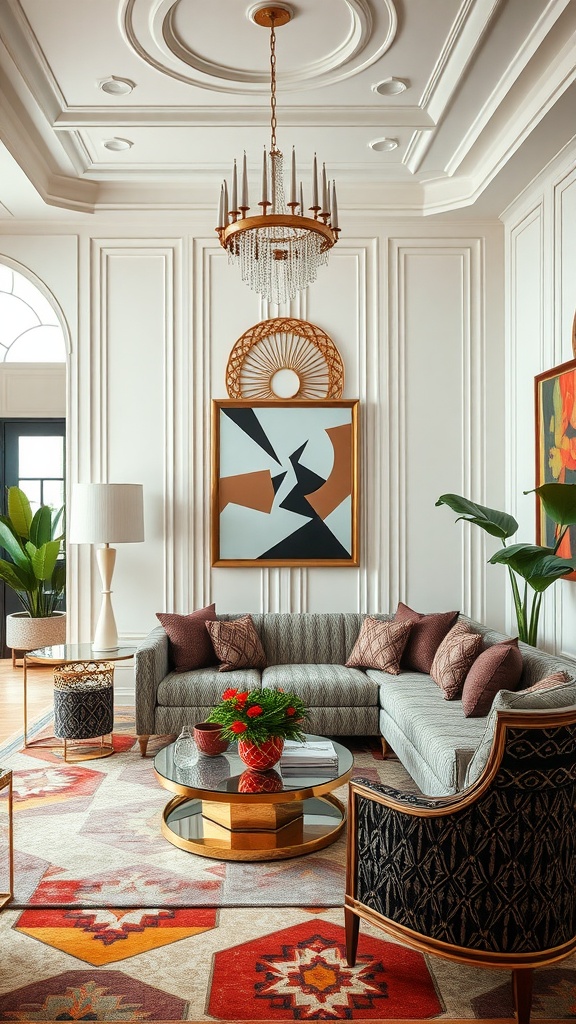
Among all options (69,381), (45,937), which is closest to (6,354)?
(69,381)

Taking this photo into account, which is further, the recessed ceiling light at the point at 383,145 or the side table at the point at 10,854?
the recessed ceiling light at the point at 383,145

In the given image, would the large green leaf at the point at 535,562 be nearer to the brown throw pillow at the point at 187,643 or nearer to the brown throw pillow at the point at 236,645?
the brown throw pillow at the point at 236,645

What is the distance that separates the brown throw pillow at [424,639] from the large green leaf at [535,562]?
76cm

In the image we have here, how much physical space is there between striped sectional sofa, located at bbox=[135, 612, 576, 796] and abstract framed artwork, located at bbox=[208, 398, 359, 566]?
491 mm

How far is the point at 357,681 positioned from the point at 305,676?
11.3 inches

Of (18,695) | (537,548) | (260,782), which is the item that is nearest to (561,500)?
(537,548)

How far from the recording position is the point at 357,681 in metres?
4.48

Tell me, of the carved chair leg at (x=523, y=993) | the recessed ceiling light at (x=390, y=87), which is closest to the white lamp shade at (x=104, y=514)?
the recessed ceiling light at (x=390, y=87)

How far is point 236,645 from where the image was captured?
4.73 meters

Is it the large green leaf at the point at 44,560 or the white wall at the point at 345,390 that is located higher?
the white wall at the point at 345,390

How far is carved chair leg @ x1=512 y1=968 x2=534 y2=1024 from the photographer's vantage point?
2.06m

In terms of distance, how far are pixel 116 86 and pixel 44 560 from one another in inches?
122

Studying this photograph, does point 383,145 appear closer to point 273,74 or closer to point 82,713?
point 273,74

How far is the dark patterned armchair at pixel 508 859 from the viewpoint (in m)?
2.05
